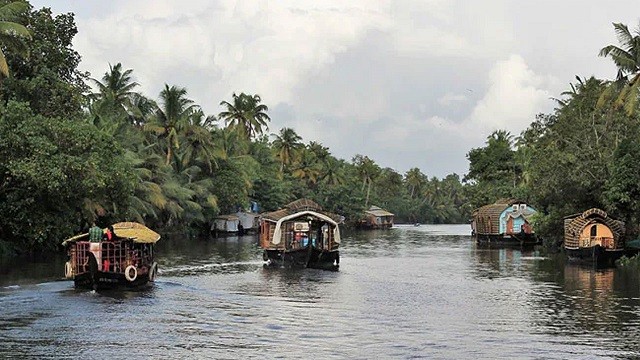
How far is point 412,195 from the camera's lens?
380 feet

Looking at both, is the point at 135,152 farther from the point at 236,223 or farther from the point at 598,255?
the point at 598,255

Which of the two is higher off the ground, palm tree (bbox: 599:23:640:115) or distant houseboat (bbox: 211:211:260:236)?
palm tree (bbox: 599:23:640:115)

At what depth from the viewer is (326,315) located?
1702 centimetres

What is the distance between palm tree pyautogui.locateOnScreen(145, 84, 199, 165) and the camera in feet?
158

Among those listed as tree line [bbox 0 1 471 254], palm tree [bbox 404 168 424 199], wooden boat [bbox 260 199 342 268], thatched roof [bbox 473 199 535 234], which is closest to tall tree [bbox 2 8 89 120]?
tree line [bbox 0 1 471 254]

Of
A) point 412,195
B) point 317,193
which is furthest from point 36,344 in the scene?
point 412,195

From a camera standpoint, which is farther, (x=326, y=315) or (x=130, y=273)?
(x=130, y=273)

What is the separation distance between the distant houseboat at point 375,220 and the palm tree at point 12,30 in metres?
57.1

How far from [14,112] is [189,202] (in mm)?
20000

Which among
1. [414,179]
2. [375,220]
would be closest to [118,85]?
[375,220]

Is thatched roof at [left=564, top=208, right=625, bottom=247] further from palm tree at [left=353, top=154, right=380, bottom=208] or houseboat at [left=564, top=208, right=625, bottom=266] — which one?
palm tree at [left=353, top=154, right=380, bottom=208]

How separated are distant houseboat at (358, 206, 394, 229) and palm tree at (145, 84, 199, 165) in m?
36.6

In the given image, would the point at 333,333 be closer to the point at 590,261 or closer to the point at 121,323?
the point at 121,323

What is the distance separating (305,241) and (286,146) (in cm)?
4483
